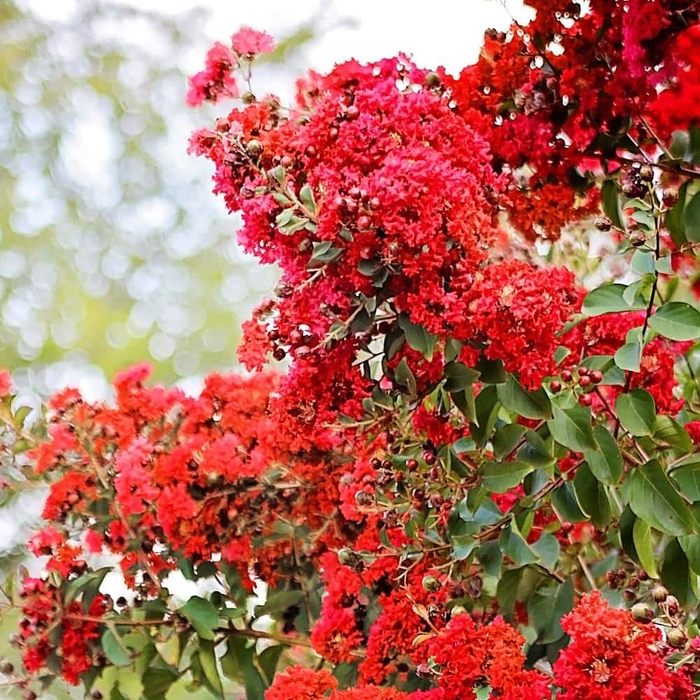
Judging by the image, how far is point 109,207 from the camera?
2.68m

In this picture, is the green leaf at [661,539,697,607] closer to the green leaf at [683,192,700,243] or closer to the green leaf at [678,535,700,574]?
the green leaf at [678,535,700,574]

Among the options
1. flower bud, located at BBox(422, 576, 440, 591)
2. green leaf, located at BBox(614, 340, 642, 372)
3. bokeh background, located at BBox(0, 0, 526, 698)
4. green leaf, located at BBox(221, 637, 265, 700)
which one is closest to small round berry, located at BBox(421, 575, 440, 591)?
flower bud, located at BBox(422, 576, 440, 591)

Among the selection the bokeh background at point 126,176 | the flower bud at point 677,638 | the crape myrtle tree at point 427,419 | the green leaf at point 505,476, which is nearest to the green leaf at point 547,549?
the crape myrtle tree at point 427,419

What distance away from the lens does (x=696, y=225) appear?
653mm

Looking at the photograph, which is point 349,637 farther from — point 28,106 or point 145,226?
point 28,106

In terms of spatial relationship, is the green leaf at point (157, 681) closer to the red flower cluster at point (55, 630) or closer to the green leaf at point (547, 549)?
the red flower cluster at point (55, 630)

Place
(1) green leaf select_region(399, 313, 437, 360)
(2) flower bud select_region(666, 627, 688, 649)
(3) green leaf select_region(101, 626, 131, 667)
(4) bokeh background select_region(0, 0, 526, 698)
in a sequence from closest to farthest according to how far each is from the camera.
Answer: (2) flower bud select_region(666, 627, 688, 649)
(1) green leaf select_region(399, 313, 437, 360)
(3) green leaf select_region(101, 626, 131, 667)
(4) bokeh background select_region(0, 0, 526, 698)

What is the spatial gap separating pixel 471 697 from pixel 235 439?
38 cm

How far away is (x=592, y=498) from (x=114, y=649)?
20.0 inches

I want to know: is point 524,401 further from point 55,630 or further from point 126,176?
point 126,176

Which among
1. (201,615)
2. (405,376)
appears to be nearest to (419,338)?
(405,376)

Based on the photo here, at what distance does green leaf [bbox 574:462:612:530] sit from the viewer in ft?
2.29

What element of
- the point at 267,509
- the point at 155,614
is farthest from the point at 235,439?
the point at 155,614

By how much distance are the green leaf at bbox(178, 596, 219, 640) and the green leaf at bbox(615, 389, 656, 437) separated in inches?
18.7
